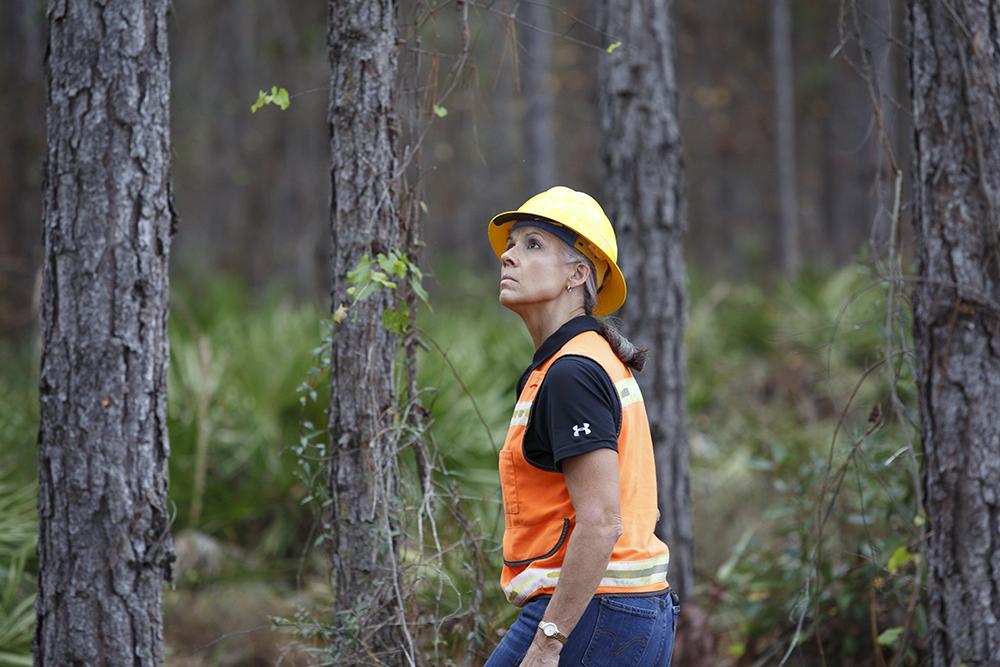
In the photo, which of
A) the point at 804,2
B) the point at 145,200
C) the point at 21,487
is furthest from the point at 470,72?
the point at 804,2

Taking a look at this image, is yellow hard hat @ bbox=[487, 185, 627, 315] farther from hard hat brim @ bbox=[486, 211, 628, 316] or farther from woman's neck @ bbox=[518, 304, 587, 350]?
woman's neck @ bbox=[518, 304, 587, 350]

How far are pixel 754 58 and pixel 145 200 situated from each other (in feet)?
84.6

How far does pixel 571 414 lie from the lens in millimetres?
2805

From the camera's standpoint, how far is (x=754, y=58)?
27.4 metres

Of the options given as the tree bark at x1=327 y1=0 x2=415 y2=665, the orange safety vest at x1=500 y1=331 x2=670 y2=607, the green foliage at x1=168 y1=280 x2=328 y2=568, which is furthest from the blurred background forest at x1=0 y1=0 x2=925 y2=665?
the orange safety vest at x1=500 y1=331 x2=670 y2=607

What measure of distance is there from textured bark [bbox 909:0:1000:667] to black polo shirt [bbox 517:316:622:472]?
2.00 meters

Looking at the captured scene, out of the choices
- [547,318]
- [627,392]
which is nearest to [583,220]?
[547,318]

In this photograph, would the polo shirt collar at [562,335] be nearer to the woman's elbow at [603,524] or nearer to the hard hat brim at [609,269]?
the hard hat brim at [609,269]

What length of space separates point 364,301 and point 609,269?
3.70 feet

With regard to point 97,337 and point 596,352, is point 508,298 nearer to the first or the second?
point 596,352

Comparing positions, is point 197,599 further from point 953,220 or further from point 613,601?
point 953,220

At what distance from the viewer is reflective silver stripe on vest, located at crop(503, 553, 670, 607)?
9.57 ft

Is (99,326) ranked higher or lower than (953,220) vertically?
lower

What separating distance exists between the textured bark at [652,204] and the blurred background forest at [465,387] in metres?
0.32
